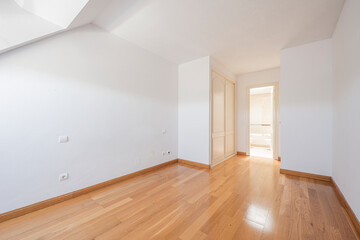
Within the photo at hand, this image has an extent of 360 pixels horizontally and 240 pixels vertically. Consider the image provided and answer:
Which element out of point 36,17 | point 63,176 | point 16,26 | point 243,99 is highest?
point 36,17

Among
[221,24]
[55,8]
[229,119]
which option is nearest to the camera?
[55,8]

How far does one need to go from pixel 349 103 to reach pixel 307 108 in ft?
3.88

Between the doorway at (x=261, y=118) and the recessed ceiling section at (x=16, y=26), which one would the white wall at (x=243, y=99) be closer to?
the doorway at (x=261, y=118)

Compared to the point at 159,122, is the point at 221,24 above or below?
above

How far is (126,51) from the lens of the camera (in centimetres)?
272

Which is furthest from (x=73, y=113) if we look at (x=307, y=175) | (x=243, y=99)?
(x=243, y=99)

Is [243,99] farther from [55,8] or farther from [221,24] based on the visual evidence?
[55,8]

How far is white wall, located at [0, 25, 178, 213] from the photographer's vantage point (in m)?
1.66

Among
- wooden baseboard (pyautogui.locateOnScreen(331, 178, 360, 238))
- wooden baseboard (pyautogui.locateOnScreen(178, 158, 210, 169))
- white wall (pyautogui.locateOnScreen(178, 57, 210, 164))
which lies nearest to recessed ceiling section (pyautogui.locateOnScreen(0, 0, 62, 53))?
white wall (pyautogui.locateOnScreen(178, 57, 210, 164))

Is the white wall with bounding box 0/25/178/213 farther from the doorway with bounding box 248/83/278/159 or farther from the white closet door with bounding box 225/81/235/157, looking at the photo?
the doorway with bounding box 248/83/278/159

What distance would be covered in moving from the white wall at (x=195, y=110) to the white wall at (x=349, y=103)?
2.14 meters

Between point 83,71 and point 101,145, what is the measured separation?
1.21 m

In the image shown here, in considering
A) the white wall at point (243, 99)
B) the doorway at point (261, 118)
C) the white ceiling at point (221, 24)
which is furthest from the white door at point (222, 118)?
the doorway at point (261, 118)

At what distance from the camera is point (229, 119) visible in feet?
14.4
